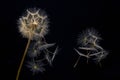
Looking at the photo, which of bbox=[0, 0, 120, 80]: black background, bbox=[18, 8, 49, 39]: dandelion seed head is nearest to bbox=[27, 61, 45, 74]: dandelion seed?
bbox=[0, 0, 120, 80]: black background

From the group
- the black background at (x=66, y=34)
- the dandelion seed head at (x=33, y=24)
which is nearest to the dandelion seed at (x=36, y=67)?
Result: the black background at (x=66, y=34)

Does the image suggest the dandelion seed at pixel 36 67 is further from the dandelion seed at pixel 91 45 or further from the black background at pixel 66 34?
the dandelion seed at pixel 91 45

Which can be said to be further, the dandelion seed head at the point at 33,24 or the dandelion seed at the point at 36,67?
the dandelion seed at the point at 36,67

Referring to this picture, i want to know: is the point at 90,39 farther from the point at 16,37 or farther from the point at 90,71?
the point at 16,37

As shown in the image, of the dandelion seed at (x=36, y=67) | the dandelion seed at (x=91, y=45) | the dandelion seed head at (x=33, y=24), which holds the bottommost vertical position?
→ the dandelion seed at (x=36, y=67)

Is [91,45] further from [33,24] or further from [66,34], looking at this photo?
[33,24]

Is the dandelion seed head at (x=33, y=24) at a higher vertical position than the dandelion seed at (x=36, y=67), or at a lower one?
higher

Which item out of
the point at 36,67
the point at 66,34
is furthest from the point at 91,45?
the point at 36,67

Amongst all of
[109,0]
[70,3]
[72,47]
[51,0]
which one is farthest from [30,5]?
[109,0]
